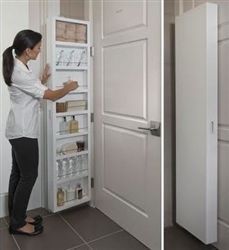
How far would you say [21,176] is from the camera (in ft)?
3.42

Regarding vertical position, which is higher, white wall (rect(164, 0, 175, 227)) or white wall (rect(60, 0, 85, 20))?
white wall (rect(60, 0, 85, 20))

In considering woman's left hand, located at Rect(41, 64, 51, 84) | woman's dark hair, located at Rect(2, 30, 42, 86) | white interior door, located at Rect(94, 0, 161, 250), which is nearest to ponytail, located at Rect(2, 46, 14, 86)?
woman's dark hair, located at Rect(2, 30, 42, 86)

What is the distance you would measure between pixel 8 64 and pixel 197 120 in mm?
704

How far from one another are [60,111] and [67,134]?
99 mm

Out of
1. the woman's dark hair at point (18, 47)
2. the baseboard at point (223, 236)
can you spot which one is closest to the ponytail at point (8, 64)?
the woman's dark hair at point (18, 47)

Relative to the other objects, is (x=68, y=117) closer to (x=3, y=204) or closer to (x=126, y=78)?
(x=126, y=78)

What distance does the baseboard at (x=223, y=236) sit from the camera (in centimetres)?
62

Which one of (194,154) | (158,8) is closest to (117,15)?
(158,8)

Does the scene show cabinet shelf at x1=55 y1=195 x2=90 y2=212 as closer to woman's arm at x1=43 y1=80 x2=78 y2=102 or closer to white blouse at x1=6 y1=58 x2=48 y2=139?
white blouse at x1=6 y1=58 x2=48 y2=139

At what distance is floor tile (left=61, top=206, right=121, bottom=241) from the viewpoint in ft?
3.73

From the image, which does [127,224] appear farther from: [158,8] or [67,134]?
[158,8]

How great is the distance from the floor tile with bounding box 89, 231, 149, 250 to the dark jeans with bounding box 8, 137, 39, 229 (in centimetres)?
32

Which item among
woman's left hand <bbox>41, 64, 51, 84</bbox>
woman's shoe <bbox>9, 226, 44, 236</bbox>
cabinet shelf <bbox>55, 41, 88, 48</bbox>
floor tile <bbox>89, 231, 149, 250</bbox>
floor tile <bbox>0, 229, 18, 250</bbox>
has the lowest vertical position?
floor tile <bbox>89, 231, 149, 250</bbox>

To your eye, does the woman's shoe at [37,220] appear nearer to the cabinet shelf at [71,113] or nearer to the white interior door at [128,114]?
the white interior door at [128,114]
